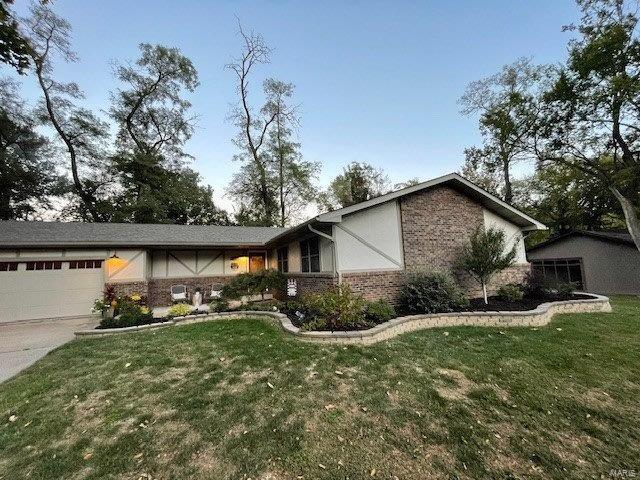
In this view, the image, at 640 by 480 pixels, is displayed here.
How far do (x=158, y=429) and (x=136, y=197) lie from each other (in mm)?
23242

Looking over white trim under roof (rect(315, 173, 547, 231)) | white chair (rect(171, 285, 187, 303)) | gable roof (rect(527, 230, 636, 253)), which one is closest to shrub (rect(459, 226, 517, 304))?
white trim under roof (rect(315, 173, 547, 231))

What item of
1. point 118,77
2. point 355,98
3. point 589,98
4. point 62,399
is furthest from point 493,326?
point 118,77

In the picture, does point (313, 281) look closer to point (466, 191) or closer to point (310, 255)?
point (310, 255)

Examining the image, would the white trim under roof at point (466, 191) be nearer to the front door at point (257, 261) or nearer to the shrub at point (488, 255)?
the shrub at point (488, 255)

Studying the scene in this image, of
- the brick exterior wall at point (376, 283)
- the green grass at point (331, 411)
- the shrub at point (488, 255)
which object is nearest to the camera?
the green grass at point (331, 411)

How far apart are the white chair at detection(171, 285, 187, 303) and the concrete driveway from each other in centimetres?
280

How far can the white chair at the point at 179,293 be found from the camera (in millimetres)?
11435

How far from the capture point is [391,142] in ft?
57.1

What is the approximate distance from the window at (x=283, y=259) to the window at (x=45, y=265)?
26.9 feet

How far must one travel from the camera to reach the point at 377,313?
6.35 m

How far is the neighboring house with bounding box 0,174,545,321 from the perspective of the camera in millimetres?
8125

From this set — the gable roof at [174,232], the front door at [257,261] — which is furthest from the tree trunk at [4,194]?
the front door at [257,261]

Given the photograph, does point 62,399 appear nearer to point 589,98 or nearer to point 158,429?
point 158,429

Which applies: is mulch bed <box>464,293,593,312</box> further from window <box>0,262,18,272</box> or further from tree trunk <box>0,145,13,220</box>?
tree trunk <box>0,145,13,220</box>
